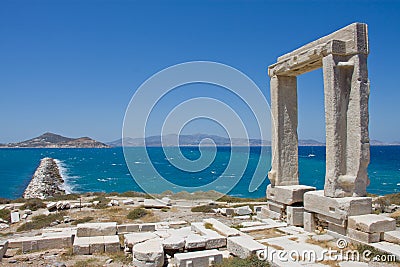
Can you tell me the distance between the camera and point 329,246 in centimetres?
776

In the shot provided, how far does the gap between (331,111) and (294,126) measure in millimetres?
2646

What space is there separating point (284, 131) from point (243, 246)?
4.88 metres

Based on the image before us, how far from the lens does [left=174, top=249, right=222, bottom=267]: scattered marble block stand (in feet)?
22.6

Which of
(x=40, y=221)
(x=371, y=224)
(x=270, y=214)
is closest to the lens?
(x=371, y=224)

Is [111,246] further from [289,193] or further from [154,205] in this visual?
[154,205]

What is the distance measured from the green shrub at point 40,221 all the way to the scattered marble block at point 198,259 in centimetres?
754

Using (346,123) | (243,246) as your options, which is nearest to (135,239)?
(243,246)

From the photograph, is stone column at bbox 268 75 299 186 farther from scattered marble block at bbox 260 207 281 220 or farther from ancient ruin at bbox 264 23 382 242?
ancient ruin at bbox 264 23 382 242

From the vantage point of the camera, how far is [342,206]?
8117 millimetres

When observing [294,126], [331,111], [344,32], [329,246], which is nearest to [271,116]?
[294,126]

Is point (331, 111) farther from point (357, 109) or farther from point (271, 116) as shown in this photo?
point (271, 116)

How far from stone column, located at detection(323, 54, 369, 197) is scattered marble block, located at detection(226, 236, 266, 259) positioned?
248 cm

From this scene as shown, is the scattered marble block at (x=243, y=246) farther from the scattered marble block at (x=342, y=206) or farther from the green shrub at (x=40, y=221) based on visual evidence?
the green shrub at (x=40, y=221)

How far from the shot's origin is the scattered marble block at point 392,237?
7355 mm
